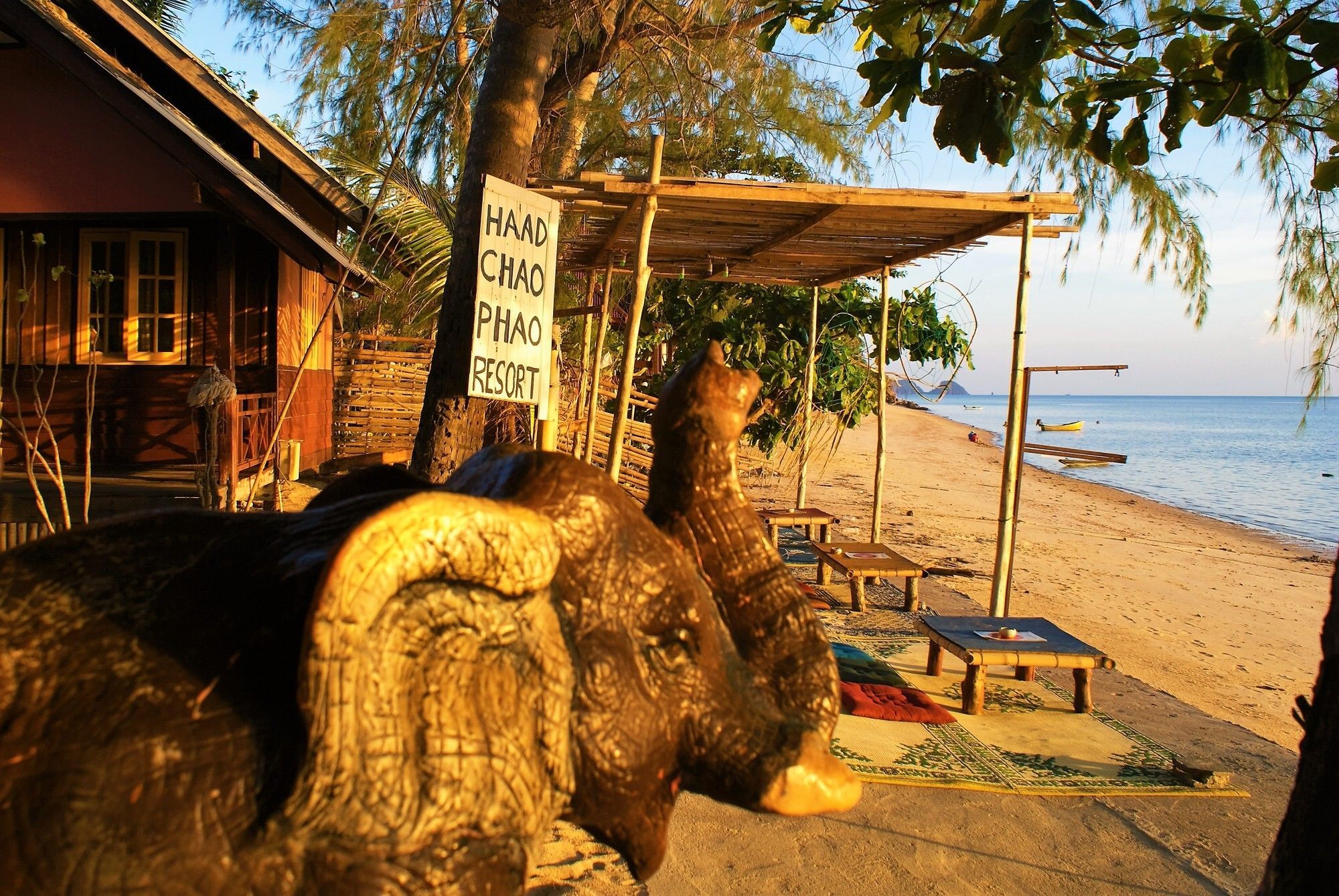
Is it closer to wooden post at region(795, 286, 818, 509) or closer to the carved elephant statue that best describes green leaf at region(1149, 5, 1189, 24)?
the carved elephant statue

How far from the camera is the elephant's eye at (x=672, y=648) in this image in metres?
1.36

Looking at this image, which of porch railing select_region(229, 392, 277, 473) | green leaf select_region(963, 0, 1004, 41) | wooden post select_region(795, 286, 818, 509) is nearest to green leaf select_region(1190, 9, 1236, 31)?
green leaf select_region(963, 0, 1004, 41)

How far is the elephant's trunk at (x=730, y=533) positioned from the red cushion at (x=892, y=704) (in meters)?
4.57

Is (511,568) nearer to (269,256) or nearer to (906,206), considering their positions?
(906,206)

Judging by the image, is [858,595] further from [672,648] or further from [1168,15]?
[672,648]

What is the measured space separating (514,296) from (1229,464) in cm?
4777

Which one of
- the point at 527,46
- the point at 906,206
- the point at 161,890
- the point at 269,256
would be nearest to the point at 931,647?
the point at 906,206

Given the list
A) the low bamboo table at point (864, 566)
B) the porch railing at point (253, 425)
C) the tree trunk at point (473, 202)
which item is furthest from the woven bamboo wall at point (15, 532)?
the low bamboo table at point (864, 566)

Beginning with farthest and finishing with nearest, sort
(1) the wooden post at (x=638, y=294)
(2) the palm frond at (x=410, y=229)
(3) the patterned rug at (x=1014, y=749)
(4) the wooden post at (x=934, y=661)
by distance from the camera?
1. (2) the palm frond at (x=410, y=229)
2. (4) the wooden post at (x=934, y=661)
3. (1) the wooden post at (x=638, y=294)
4. (3) the patterned rug at (x=1014, y=749)

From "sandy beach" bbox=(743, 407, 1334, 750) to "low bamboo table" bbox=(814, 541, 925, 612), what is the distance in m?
1.60

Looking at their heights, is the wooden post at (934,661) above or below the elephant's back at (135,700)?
below

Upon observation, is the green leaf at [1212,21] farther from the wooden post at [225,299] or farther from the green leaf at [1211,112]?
the wooden post at [225,299]

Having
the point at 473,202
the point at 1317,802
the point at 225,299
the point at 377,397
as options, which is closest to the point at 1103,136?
the point at 1317,802

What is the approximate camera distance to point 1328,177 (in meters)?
2.56
